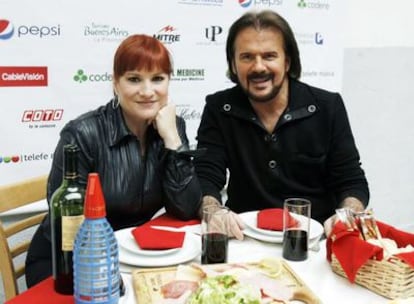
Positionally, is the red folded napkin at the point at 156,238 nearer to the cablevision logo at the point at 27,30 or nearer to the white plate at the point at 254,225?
the white plate at the point at 254,225

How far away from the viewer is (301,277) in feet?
3.82

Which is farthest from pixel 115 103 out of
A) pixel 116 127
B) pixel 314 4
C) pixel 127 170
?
pixel 314 4

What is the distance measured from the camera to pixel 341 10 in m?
2.93

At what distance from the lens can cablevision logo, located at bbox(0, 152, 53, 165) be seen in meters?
2.08

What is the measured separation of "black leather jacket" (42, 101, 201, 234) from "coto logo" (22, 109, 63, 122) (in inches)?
22.5

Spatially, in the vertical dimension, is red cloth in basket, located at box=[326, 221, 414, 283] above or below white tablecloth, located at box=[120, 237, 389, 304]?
above

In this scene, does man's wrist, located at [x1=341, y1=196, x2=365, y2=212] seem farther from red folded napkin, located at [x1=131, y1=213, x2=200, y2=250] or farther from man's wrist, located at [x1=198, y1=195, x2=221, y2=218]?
red folded napkin, located at [x1=131, y1=213, x2=200, y2=250]

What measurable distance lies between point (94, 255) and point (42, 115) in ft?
4.39

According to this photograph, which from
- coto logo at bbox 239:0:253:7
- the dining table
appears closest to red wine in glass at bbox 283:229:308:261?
the dining table

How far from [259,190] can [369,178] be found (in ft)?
5.39

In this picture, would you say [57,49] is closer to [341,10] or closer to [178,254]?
[178,254]

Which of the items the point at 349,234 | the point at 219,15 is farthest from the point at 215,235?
the point at 219,15

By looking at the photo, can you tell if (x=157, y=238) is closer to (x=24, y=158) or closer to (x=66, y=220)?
(x=66, y=220)

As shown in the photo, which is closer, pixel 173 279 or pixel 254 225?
pixel 173 279
